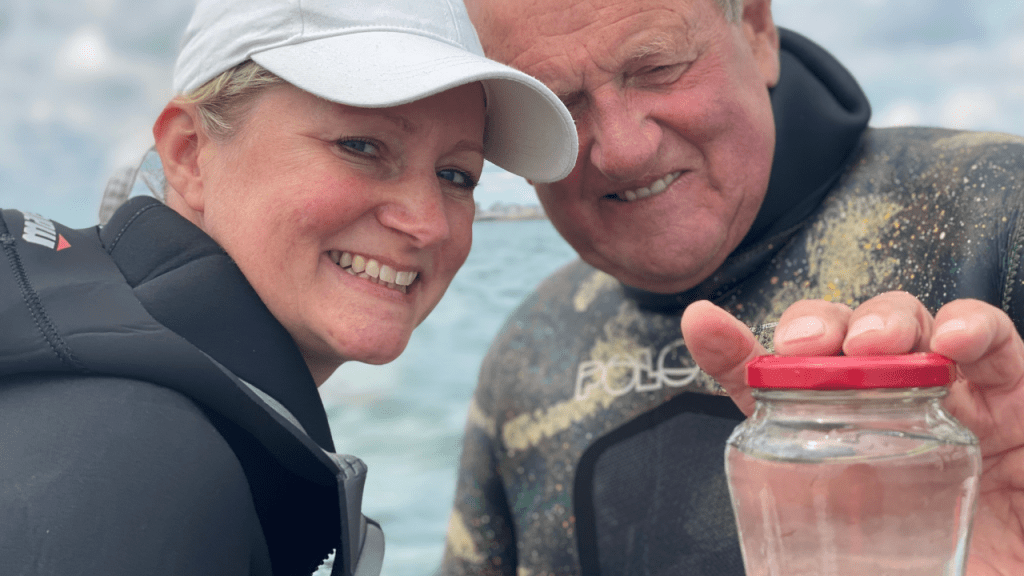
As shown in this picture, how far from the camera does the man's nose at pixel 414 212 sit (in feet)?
3.68

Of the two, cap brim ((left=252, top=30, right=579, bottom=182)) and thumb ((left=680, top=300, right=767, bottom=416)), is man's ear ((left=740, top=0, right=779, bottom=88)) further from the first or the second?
thumb ((left=680, top=300, right=767, bottom=416))

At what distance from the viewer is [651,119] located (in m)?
1.45

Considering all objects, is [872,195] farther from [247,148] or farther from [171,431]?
[171,431]

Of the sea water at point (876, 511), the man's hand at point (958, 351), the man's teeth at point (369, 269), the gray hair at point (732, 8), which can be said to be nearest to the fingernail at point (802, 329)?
the man's hand at point (958, 351)

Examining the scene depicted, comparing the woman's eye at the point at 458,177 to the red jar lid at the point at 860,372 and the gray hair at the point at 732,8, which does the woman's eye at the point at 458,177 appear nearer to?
the gray hair at the point at 732,8

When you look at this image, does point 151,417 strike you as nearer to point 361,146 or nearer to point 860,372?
point 361,146

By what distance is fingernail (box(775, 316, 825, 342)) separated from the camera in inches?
28.8

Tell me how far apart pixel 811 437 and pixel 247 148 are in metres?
0.77

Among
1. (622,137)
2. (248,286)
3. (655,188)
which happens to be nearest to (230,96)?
(248,286)

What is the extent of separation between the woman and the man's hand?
1.47 ft

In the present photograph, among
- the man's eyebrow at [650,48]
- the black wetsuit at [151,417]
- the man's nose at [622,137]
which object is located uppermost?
the man's eyebrow at [650,48]

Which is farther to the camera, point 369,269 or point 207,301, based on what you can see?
point 369,269

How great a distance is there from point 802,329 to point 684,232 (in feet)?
2.66

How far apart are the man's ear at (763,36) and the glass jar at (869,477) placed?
3.54 feet
